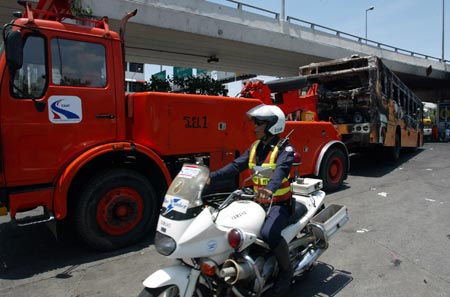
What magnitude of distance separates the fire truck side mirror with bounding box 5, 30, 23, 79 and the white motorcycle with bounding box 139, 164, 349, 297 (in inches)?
92.4

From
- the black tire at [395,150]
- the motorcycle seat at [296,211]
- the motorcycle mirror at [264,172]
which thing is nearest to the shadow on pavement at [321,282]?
the motorcycle seat at [296,211]

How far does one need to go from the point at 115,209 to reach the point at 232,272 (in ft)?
8.18

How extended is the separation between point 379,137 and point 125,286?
26.1 feet

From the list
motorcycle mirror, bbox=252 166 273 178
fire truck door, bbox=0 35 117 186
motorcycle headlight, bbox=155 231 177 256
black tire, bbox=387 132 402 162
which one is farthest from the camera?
black tire, bbox=387 132 402 162

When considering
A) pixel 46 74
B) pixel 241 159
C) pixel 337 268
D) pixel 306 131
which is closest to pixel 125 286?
pixel 241 159

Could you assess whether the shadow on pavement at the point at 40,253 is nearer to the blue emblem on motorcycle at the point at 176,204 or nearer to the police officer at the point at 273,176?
the blue emblem on motorcycle at the point at 176,204

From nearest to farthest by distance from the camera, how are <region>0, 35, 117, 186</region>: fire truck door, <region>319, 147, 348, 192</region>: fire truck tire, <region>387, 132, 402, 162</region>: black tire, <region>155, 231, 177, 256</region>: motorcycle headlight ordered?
1. <region>155, 231, 177, 256</region>: motorcycle headlight
2. <region>0, 35, 117, 186</region>: fire truck door
3. <region>319, 147, 348, 192</region>: fire truck tire
4. <region>387, 132, 402, 162</region>: black tire

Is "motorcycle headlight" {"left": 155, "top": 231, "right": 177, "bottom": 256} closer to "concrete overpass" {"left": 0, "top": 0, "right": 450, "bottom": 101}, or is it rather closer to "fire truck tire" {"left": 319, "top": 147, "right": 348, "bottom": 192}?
"fire truck tire" {"left": 319, "top": 147, "right": 348, "bottom": 192}

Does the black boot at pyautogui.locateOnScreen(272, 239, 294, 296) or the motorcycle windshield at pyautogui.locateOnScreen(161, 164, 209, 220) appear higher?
the motorcycle windshield at pyautogui.locateOnScreen(161, 164, 209, 220)

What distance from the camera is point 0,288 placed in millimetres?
3664

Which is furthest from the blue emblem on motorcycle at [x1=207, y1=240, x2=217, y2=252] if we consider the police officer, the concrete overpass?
the concrete overpass

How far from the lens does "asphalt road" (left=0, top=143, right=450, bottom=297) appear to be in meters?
3.56

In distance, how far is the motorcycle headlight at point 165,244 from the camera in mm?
2367

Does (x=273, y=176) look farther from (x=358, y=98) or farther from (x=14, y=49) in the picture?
(x=358, y=98)
